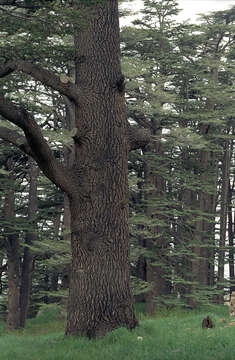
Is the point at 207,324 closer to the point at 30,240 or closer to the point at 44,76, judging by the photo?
the point at 44,76

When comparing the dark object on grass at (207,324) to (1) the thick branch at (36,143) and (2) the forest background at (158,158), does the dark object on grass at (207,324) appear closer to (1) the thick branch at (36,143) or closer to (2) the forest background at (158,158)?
(1) the thick branch at (36,143)

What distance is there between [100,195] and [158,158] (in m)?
10.5

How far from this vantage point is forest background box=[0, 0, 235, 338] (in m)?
18.3

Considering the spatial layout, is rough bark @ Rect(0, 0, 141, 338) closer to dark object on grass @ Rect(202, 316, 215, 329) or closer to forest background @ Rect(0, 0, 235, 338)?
dark object on grass @ Rect(202, 316, 215, 329)

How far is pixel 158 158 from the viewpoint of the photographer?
1948 centimetres

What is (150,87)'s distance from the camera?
60.2 feet

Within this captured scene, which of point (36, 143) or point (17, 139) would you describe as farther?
point (17, 139)

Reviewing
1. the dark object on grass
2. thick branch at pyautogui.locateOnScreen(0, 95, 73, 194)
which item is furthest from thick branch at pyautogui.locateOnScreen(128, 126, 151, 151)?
the dark object on grass

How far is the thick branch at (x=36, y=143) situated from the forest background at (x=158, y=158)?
7.14 m

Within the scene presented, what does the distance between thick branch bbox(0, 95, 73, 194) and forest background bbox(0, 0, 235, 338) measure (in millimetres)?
7138

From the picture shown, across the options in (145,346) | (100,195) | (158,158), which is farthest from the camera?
(158,158)

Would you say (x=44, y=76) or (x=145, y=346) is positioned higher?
(x=44, y=76)

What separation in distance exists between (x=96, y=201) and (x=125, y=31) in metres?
13.7

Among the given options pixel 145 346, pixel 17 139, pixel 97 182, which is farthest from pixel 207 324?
pixel 17 139
